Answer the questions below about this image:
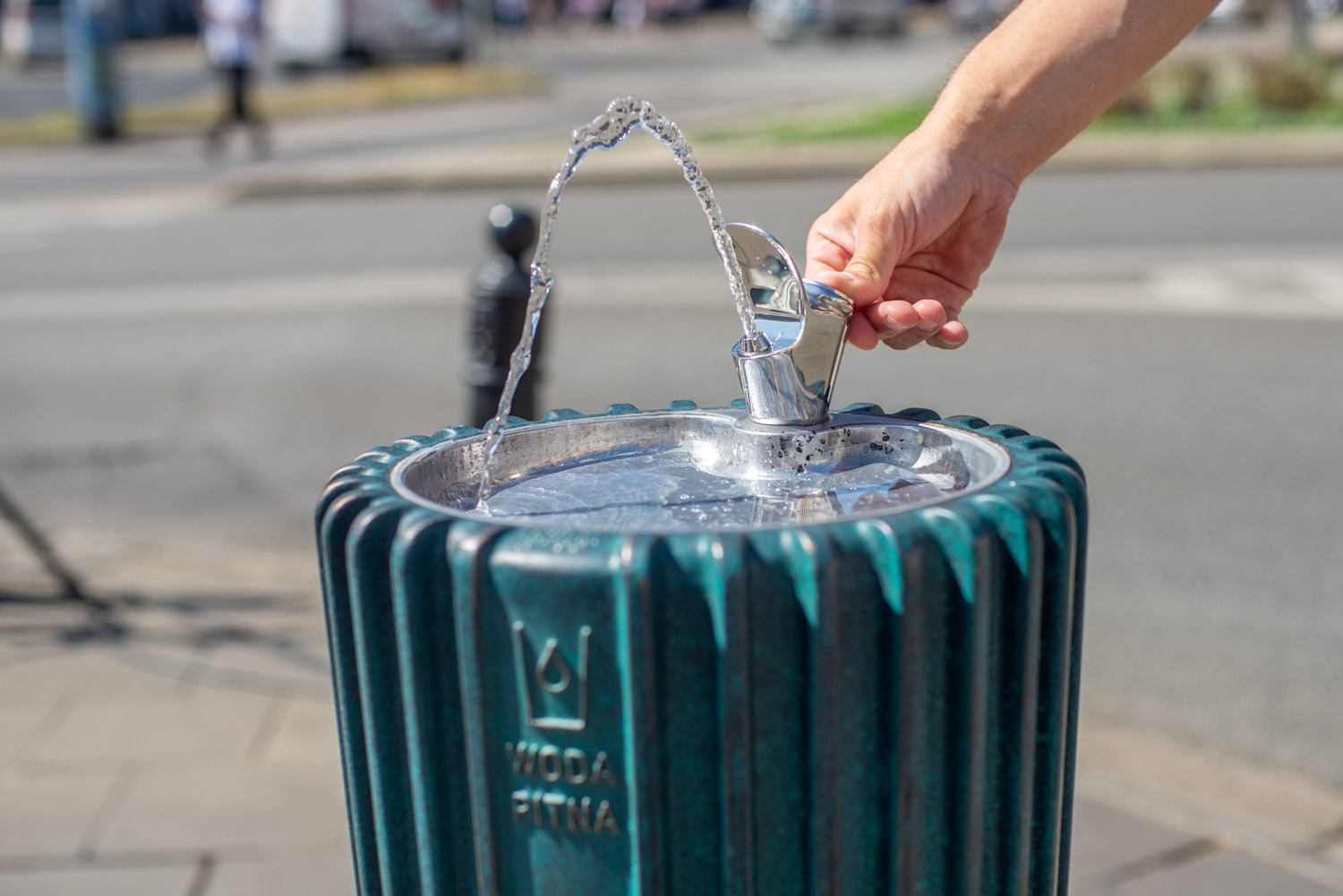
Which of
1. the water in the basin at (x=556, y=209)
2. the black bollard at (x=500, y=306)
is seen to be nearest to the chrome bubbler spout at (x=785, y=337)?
the water in the basin at (x=556, y=209)

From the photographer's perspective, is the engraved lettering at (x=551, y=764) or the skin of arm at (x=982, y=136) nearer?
the engraved lettering at (x=551, y=764)

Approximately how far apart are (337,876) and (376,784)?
1.69 m

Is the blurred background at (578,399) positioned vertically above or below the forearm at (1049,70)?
below

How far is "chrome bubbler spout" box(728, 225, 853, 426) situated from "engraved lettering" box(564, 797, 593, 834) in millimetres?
538

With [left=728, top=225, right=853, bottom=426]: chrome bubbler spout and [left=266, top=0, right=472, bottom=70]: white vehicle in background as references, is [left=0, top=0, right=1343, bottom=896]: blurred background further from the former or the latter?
[left=266, top=0, right=472, bottom=70]: white vehicle in background

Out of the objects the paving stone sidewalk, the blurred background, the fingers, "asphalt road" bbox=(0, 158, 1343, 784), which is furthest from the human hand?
"asphalt road" bbox=(0, 158, 1343, 784)

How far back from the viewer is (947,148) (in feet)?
5.75

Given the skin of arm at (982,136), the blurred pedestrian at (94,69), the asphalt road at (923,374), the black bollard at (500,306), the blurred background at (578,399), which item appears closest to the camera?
the skin of arm at (982,136)

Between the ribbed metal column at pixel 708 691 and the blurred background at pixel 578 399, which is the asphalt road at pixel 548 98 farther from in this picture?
the ribbed metal column at pixel 708 691

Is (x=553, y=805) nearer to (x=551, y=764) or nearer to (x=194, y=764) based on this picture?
(x=551, y=764)

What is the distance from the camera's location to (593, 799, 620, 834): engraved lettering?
121 cm

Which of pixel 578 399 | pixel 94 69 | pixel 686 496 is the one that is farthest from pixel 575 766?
pixel 94 69

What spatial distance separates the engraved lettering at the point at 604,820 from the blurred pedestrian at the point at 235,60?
689 inches

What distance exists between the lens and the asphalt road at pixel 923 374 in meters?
4.15
